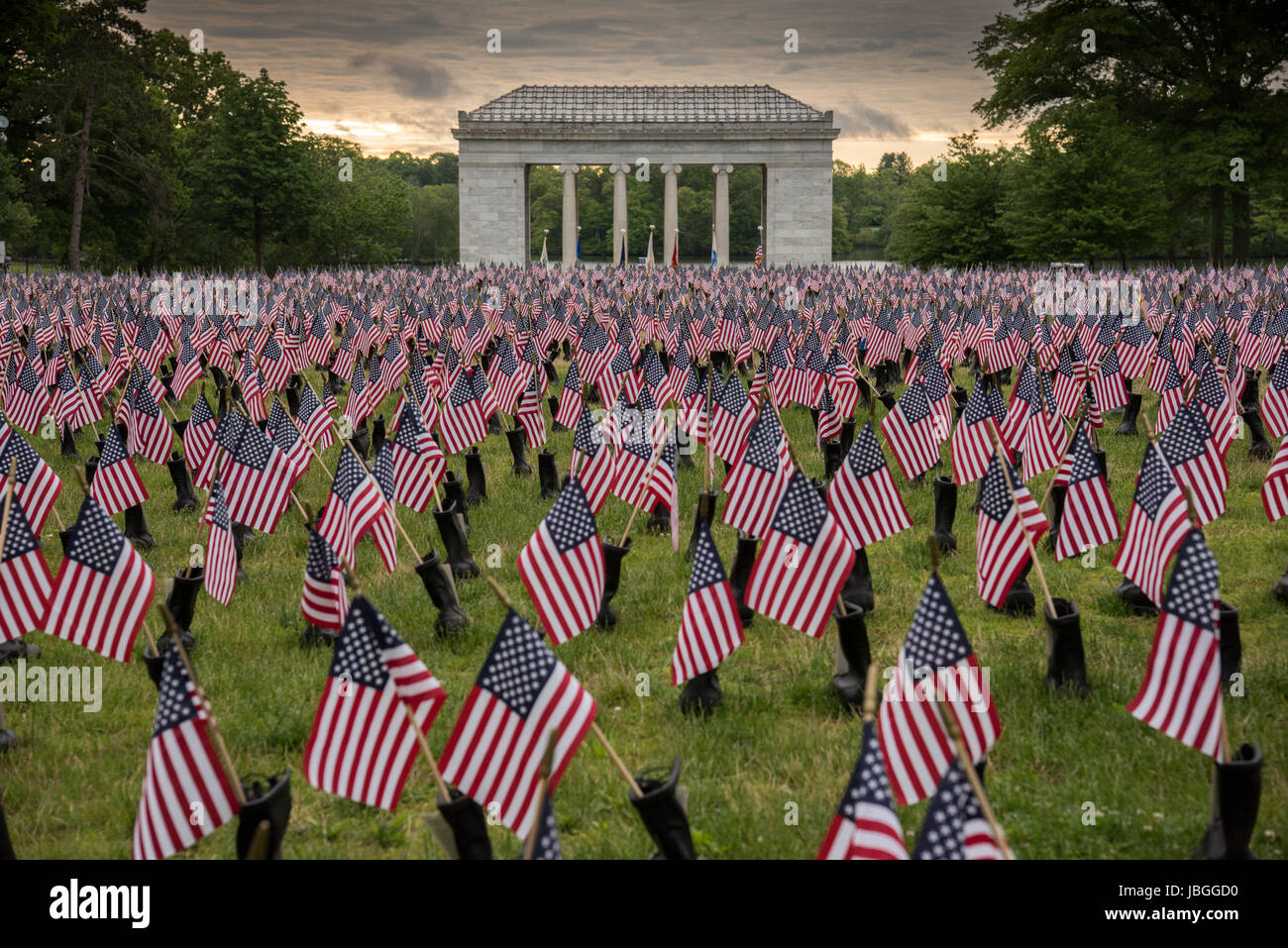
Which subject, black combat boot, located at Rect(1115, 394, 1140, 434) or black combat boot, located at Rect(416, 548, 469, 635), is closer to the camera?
black combat boot, located at Rect(416, 548, 469, 635)

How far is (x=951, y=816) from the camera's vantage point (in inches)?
154

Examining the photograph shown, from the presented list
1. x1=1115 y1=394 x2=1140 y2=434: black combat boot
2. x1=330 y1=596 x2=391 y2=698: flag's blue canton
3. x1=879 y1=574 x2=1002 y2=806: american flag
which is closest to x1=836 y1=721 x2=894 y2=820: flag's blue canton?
x1=879 y1=574 x2=1002 y2=806: american flag

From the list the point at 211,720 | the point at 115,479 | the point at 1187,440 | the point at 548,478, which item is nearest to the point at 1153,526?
the point at 1187,440

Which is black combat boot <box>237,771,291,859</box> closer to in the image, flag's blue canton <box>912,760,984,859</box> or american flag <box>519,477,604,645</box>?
flag's blue canton <box>912,760,984,859</box>

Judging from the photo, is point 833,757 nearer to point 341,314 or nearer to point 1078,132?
point 341,314

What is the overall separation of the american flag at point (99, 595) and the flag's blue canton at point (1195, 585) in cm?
620

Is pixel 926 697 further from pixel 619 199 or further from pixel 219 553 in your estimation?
pixel 619 199

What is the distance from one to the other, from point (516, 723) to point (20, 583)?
14.9 ft

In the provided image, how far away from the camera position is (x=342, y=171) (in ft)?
102

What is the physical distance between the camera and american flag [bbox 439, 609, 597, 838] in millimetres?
5465

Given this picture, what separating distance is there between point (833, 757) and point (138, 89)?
202 feet

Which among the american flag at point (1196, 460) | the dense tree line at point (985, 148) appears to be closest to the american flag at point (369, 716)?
the american flag at point (1196, 460)

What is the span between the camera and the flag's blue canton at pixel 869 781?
3990mm

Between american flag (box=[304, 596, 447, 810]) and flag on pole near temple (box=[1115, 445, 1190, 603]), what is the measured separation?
504 cm
